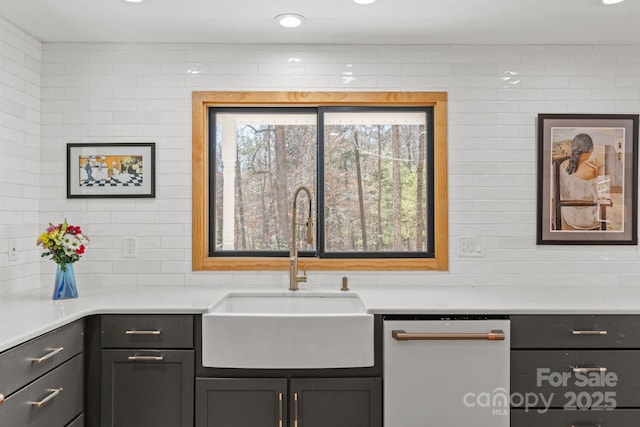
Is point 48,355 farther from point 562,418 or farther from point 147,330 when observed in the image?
point 562,418

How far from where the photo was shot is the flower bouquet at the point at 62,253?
2256 millimetres

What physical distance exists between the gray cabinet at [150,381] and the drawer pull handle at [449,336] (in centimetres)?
93

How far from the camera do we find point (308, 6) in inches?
89.7

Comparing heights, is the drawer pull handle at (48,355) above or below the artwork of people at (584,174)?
below

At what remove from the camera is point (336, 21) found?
8.01ft

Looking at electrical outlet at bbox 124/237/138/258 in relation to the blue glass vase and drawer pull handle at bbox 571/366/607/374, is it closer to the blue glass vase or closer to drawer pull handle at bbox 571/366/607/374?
the blue glass vase

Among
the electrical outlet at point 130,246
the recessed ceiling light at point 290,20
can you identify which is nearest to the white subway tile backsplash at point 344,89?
the electrical outlet at point 130,246

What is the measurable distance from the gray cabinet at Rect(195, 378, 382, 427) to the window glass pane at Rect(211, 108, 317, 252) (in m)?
0.94

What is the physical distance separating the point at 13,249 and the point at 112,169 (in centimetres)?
65

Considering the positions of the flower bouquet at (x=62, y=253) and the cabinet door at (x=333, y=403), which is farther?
the flower bouquet at (x=62, y=253)

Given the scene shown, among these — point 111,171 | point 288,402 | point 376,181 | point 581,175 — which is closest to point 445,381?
point 288,402

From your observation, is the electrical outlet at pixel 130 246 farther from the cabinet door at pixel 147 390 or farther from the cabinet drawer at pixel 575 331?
the cabinet drawer at pixel 575 331

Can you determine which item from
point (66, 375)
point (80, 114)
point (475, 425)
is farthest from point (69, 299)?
point (475, 425)

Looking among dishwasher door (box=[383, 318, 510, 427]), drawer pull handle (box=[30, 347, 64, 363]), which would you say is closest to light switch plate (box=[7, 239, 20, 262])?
drawer pull handle (box=[30, 347, 64, 363])
